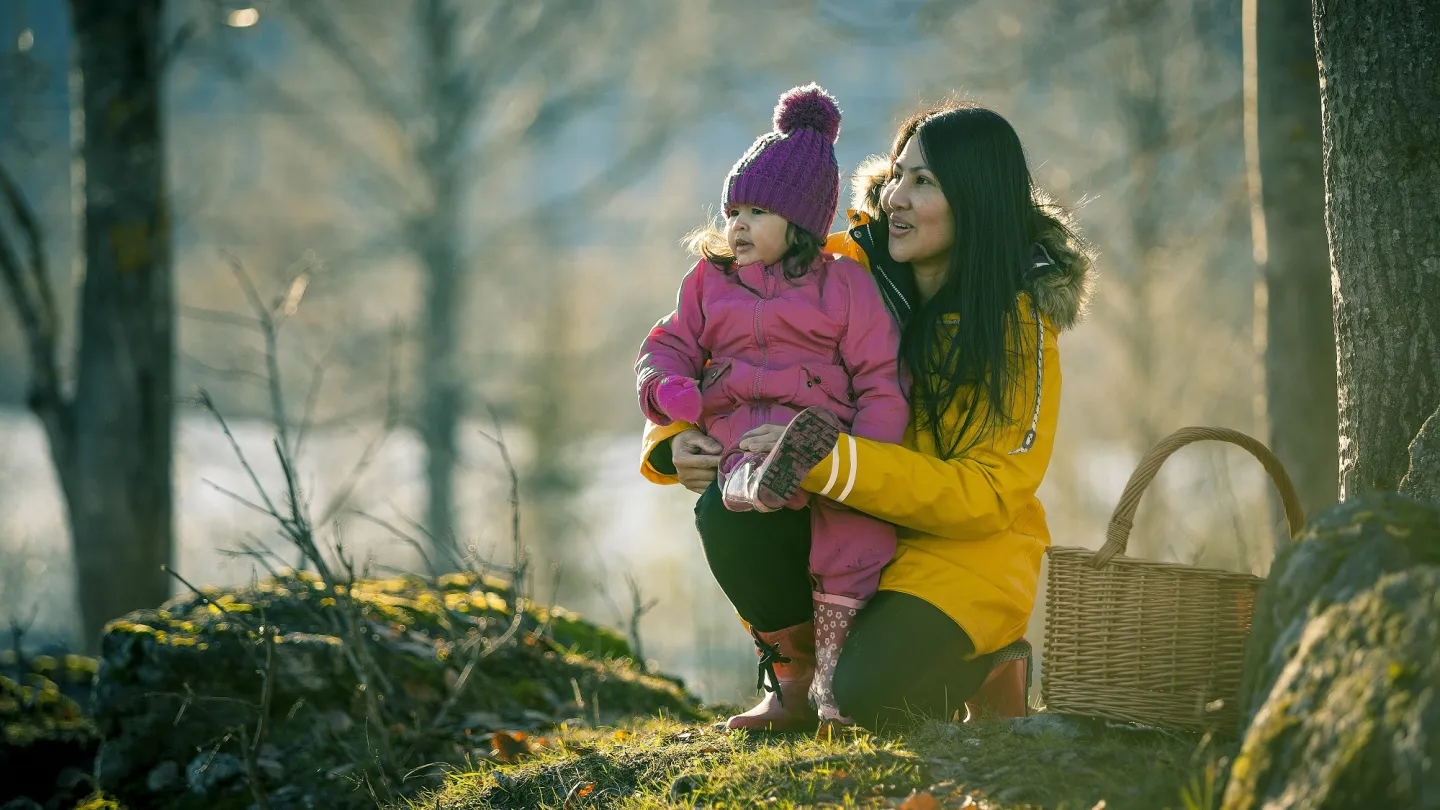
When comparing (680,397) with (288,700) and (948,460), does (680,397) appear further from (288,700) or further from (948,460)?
(288,700)

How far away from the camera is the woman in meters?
3.28

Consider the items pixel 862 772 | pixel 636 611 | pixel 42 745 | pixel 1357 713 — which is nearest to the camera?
pixel 1357 713

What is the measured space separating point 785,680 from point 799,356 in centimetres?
103

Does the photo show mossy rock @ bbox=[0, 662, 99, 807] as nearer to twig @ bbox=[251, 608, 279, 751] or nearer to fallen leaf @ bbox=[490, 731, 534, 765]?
twig @ bbox=[251, 608, 279, 751]

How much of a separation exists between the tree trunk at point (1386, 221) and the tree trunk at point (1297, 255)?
2.31m

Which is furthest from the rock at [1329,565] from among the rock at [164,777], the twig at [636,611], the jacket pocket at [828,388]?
the rock at [164,777]

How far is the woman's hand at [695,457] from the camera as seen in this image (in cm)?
342

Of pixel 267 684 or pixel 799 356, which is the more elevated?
pixel 799 356

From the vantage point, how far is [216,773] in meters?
4.00

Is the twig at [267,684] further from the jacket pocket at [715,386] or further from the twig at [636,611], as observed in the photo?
the jacket pocket at [715,386]

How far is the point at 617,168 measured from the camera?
15.0 meters

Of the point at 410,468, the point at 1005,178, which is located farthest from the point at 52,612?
the point at 1005,178

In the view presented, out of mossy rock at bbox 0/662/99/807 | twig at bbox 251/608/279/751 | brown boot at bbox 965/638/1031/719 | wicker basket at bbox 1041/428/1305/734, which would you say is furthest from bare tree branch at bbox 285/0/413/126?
wicker basket at bbox 1041/428/1305/734

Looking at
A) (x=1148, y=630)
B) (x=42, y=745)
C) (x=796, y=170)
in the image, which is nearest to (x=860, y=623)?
(x=1148, y=630)
